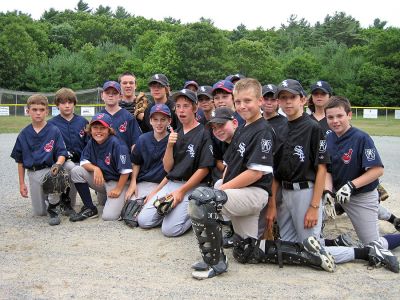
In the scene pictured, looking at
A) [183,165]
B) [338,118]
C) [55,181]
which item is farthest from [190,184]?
[338,118]

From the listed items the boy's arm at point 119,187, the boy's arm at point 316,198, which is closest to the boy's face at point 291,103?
the boy's arm at point 316,198

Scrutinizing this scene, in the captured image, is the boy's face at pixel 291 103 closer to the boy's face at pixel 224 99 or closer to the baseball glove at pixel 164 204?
the boy's face at pixel 224 99

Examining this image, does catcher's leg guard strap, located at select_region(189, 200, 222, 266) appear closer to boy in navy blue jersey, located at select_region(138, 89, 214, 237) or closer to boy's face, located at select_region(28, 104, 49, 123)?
boy in navy blue jersey, located at select_region(138, 89, 214, 237)

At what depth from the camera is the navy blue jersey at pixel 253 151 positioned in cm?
366

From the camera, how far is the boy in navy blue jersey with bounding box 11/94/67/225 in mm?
5344

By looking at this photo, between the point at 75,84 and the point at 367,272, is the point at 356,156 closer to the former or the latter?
the point at 367,272

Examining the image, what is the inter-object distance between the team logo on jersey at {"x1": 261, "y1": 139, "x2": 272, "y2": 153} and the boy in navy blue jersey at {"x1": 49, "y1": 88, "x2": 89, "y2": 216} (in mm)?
2765

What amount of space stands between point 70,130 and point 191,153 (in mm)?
1806

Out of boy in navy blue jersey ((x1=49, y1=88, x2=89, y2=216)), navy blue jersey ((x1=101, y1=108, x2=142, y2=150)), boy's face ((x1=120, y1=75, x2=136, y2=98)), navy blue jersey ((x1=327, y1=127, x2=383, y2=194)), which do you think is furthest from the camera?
boy's face ((x1=120, y1=75, x2=136, y2=98))

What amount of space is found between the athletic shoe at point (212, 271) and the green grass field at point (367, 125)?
1685 cm

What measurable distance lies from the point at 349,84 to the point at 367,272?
38148 mm

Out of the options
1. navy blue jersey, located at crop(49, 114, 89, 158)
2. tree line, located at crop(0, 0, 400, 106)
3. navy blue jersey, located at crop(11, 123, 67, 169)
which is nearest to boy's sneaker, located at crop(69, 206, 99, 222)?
navy blue jersey, located at crop(11, 123, 67, 169)

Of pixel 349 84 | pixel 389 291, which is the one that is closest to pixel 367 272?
pixel 389 291

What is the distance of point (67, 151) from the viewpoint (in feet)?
18.2
